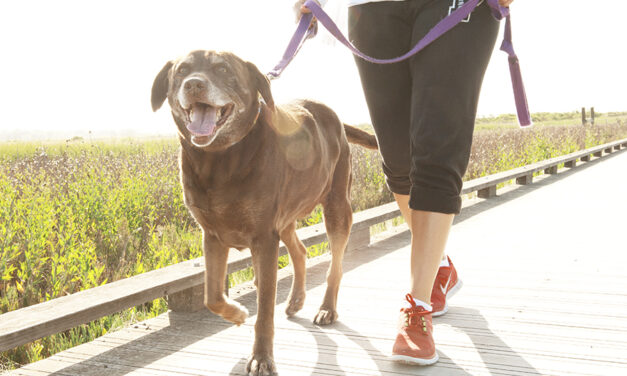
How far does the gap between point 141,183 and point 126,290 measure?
3.17 meters

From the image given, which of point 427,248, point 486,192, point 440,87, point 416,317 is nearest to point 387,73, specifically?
point 440,87

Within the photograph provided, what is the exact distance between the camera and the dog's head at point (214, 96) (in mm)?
2170

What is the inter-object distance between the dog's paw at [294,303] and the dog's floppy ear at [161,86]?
124 centimetres

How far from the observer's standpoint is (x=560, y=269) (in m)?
4.07

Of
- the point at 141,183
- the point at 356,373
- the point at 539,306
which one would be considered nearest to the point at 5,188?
the point at 141,183

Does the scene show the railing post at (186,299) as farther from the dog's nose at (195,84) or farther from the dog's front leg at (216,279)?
the dog's nose at (195,84)

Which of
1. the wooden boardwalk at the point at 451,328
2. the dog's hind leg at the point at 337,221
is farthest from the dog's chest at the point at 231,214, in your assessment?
the dog's hind leg at the point at 337,221

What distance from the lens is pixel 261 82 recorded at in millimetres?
2408

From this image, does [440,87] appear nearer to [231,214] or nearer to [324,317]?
[231,214]

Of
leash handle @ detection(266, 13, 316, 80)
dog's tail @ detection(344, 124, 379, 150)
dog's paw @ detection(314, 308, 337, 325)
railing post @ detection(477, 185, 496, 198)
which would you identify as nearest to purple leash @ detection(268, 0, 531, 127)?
leash handle @ detection(266, 13, 316, 80)

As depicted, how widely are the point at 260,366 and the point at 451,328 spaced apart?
103 cm

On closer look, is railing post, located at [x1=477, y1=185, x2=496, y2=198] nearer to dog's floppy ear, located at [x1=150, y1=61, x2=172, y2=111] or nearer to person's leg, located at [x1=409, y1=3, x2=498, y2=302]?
person's leg, located at [x1=409, y1=3, x2=498, y2=302]

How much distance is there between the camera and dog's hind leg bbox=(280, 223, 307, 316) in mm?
3104

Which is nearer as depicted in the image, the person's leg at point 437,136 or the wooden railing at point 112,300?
the wooden railing at point 112,300
